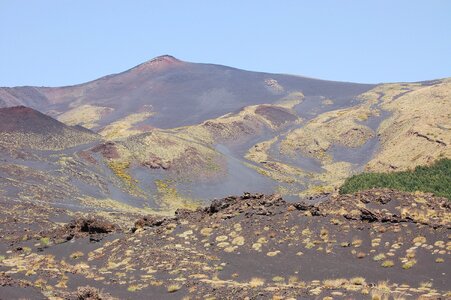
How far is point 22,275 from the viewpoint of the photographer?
19.2 meters

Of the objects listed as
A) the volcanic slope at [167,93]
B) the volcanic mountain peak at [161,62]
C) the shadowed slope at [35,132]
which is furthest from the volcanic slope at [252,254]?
the volcanic mountain peak at [161,62]

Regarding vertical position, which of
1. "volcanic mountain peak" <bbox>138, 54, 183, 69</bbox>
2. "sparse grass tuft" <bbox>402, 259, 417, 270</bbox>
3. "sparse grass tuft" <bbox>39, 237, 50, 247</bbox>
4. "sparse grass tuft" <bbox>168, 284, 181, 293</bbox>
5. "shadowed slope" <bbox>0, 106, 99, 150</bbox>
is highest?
"volcanic mountain peak" <bbox>138, 54, 183, 69</bbox>

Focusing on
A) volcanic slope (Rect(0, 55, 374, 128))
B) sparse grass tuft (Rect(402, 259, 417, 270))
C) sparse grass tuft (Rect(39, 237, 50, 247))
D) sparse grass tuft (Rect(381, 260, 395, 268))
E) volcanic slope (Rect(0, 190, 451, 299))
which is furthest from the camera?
volcanic slope (Rect(0, 55, 374, 128))

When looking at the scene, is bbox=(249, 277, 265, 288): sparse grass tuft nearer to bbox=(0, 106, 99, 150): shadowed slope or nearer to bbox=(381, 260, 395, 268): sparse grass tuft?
bbox=(381, 260, 395, 268): sparse grass tuft

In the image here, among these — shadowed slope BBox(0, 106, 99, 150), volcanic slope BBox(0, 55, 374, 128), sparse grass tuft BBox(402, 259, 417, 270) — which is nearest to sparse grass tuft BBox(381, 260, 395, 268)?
sparse grass tuft BBox(402, 259, 417, 270)

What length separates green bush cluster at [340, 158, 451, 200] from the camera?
46.4 m

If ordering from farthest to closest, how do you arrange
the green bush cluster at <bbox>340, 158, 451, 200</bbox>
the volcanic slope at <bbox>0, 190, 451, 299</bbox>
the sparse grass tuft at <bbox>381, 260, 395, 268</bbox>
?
the green bush cluster at <bbox>340, 158, 451, 200</bbox>, the sparse grass tuft at <bbox>381, 260, 395, 268</bbox>, the volcanic slope at <bbox>0, 190, 451, 299</bbox>

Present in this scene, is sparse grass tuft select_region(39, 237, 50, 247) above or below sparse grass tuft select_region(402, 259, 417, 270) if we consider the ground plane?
below

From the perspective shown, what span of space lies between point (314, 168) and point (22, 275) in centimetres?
6482

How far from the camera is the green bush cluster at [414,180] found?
46362 mm

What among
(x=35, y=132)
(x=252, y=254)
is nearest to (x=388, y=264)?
(x=252, y=254)

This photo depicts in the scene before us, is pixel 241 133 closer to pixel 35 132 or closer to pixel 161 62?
pixel 35 132

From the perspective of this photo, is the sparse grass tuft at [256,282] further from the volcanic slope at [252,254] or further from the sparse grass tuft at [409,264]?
the sparse grass tuft at [409,264]

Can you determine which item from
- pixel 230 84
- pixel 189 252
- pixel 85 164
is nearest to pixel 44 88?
pixel 230 84
